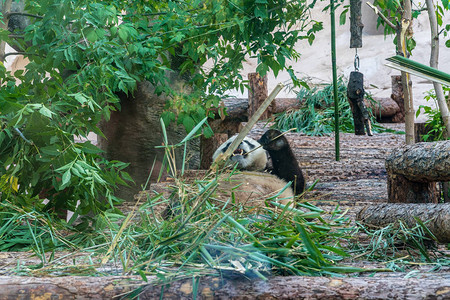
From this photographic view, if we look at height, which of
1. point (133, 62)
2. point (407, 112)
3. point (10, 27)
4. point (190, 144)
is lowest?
point (190, 144)

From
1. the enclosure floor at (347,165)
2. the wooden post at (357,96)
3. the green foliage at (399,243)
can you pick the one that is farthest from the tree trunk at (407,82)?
the green foliage at (399,243)

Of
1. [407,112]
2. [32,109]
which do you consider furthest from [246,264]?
[407,112]

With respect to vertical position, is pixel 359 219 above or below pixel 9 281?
below

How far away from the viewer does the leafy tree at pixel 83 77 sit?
2592mm

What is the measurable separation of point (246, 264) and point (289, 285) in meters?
0.13

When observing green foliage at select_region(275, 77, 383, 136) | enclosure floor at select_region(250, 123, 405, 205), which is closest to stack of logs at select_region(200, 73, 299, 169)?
green foliage at select_region(275, 77, 383, 136)

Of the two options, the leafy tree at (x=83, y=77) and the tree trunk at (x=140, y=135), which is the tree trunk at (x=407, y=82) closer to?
the leafy tree at (x=83, y=77)

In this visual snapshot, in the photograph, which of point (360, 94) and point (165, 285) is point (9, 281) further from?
point (360, 94)

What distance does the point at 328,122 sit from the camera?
5797mm

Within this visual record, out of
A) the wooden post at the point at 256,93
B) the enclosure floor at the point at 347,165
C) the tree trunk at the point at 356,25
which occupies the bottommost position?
the enclosure floor at the point at 347,165

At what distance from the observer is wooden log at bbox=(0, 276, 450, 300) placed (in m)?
1.23

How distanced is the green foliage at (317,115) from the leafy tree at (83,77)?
1554 millimetres

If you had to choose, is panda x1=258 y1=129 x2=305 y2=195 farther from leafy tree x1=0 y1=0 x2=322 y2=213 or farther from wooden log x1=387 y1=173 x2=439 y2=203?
wooden log x1=387 y1=173 x2=439 y2=203

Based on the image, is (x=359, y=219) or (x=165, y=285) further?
(x=359, y=219)
